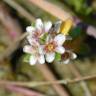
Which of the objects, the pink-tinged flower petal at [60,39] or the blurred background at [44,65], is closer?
the pink-tinged flower petal at [60,39]

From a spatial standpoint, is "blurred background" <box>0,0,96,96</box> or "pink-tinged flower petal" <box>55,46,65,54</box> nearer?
"pink-tinged flower petal" <box>55,46,65,54</box>

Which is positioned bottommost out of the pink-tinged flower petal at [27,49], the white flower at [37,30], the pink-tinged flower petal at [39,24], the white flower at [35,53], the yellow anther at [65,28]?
the white flower at [35,53]

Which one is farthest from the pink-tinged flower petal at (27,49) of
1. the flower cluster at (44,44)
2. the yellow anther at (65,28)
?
the yellow anther at (65,28)

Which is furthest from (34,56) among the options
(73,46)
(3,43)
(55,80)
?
(3,43)

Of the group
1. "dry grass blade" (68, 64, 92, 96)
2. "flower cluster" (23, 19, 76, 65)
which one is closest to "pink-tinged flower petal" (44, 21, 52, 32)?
"flower cluster" (23, 19, 76, 65)

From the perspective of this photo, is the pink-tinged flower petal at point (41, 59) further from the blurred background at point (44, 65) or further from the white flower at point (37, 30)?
the blurred background at point (44, 65)

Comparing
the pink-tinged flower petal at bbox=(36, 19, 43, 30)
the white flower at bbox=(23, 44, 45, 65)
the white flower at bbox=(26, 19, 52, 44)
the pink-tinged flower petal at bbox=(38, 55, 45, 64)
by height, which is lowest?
the pink-tinged flower petal at bbox=(38, 55, 45, 64)

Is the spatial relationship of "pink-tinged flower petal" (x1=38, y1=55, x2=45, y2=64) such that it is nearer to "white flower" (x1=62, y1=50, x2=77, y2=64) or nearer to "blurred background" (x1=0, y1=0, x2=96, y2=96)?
"white flower" (x1=62, y1=50, x2=77, y2=64)
